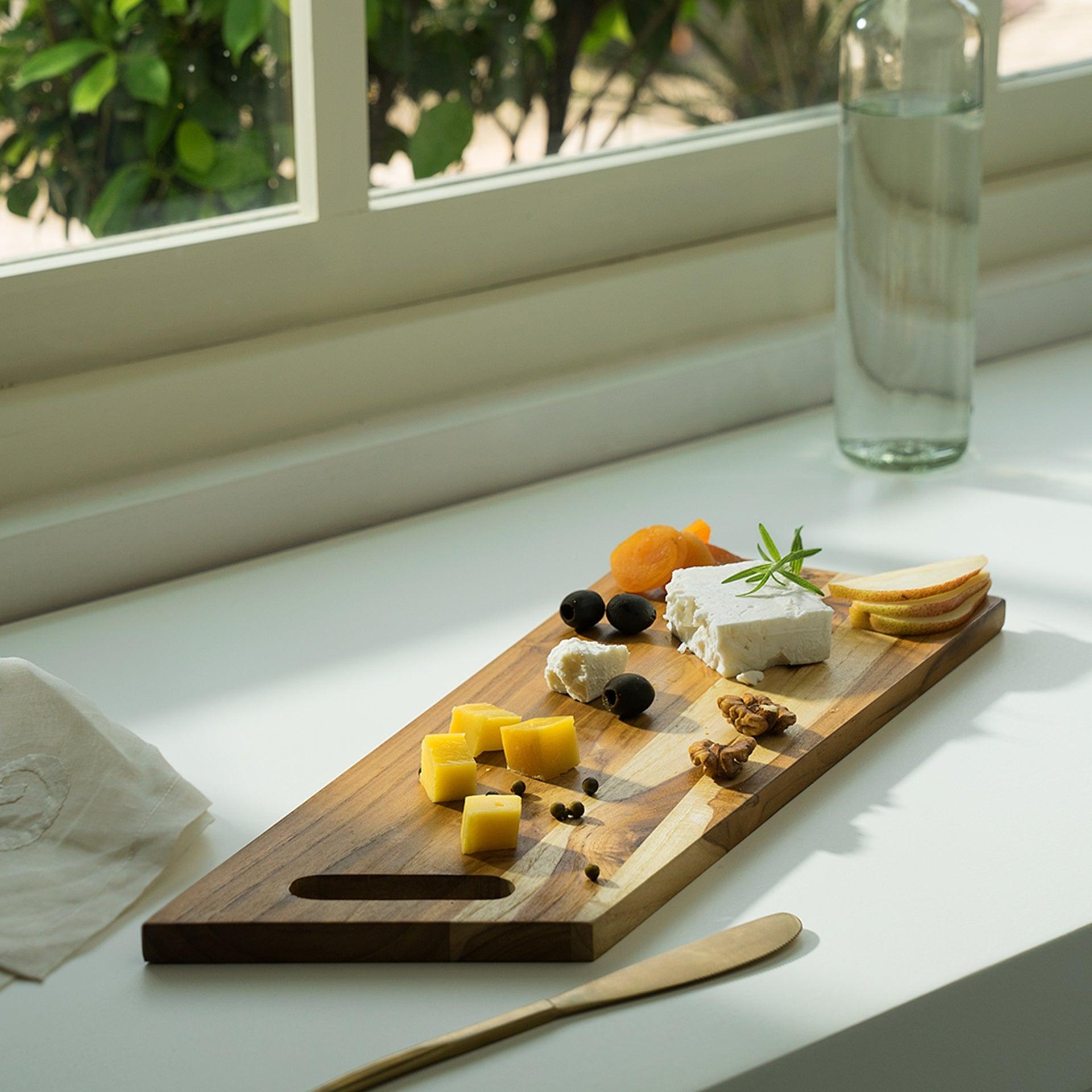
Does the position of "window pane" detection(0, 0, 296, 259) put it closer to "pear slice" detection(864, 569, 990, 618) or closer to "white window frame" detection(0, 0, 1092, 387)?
"white window frame" detection(0, 0, 1092, 387)

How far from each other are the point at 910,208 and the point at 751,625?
1.60 ft

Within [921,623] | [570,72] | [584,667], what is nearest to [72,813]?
[584,667]

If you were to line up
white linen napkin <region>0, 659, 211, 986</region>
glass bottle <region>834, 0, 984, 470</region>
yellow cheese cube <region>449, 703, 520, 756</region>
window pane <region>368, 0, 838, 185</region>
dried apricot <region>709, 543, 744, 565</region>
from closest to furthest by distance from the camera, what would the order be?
white linen napkin <region>0, 659, 211, 986</region>, yellow cheese cube <region>449, 703, 520, 756</region>, dried apricot <region>709, 543, 744, 565</region>, glass bottle <region>834, 0, 984, 470</region>, window pane <region>368, 0, 838, 185</region>

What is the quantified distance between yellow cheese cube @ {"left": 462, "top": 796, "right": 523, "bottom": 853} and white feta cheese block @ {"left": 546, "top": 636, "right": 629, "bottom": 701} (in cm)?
15

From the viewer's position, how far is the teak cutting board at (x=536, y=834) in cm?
68

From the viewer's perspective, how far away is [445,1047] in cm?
61

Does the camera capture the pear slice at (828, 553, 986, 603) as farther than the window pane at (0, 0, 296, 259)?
No

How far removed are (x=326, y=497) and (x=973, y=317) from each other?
0.56m

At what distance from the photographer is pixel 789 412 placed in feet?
4.75

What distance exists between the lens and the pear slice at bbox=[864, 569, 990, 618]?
3.09 ft

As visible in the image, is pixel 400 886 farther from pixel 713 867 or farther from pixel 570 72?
pixel 570 72

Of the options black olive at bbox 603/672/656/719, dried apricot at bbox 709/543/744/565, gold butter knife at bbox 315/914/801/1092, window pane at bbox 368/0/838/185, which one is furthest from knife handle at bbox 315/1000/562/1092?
window pane at bbox 368/0/838/185

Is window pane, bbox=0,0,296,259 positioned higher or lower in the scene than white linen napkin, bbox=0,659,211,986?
higher

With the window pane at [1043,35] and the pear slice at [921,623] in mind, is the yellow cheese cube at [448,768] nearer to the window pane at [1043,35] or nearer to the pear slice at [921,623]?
the pear slice at [921,623]
